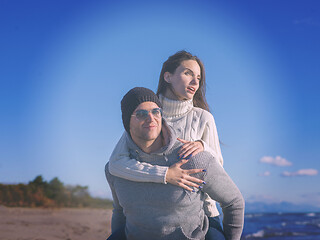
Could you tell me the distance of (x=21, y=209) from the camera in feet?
43.3

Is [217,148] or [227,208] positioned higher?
[217,148]

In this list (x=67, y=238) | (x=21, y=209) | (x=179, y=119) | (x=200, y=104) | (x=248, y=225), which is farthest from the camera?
(x=248, y=225)

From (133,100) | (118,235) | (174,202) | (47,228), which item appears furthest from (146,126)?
(47,228)

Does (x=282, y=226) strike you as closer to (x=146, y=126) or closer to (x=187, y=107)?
(x=187, y=107)

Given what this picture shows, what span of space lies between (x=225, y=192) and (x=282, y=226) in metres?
21.2

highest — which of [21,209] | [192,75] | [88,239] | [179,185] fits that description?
[192,75]

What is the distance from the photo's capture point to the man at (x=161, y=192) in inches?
80.7

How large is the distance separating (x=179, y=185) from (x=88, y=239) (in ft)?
24.3

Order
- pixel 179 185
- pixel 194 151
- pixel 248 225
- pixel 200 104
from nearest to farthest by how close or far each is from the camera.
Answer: pixel 179 185, pixel 194 151, pixel 200 104, pixel 248 225

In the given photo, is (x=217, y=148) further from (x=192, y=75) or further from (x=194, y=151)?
(x=194, y=151)

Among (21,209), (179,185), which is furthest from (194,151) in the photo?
(21,209)

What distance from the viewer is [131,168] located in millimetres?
2160

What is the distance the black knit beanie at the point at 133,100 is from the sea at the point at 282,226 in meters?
13.0

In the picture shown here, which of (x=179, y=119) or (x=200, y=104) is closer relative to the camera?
(x=179, y=119)
